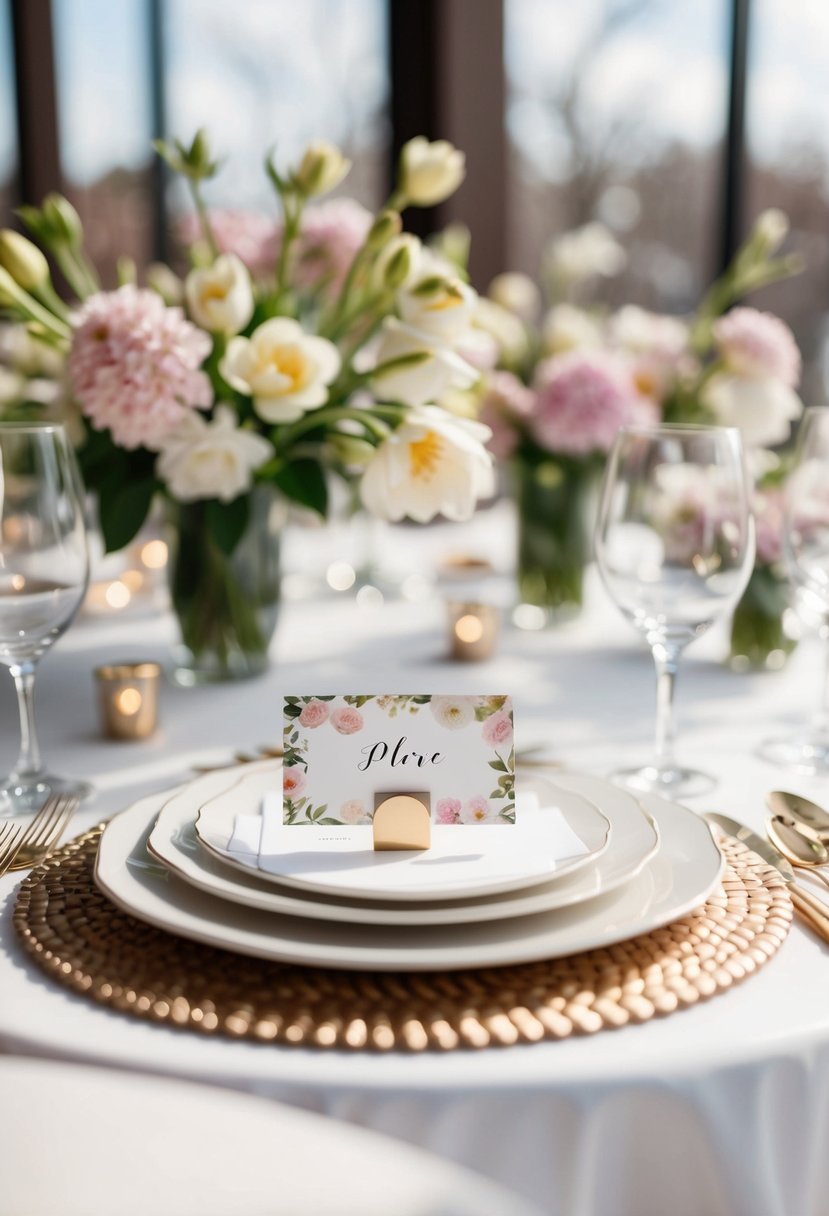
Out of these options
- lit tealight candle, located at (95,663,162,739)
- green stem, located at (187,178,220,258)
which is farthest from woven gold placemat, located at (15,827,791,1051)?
green stem, located at (187,178,220,258)

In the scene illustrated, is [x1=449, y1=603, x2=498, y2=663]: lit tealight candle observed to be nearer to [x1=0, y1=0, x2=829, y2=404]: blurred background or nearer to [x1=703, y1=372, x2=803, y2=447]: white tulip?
[x1=703, y1=372, x2=803, y2=447]: white tulip

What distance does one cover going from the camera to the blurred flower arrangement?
1338 millimetres

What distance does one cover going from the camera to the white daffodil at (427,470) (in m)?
0.97

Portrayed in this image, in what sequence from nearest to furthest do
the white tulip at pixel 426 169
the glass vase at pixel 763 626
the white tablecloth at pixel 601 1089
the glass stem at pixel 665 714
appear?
the white tablecloth at pixel 601 1089 < the glass stem at pixel 665 714 < the white tulip at pixel 426 169 < the glass vase at pixel 763 626

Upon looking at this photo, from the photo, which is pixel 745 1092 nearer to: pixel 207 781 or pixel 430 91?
Result: pixel 207 781

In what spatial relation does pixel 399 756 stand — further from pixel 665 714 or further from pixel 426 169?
pixel 426 169

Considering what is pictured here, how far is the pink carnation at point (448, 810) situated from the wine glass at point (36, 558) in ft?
1.12

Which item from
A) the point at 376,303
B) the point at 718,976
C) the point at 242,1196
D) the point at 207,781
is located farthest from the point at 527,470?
the point at 242,1196

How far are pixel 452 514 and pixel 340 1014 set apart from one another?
56 cm

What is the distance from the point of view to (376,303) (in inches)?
43.8

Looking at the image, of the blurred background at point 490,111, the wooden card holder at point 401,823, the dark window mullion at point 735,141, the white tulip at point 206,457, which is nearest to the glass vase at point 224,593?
the white tulip at point 206,457

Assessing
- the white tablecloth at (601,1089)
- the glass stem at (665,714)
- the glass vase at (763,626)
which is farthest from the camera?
the glass vase at (763,626)

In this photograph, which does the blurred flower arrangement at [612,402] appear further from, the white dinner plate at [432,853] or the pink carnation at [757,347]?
the white dinner plate at [432,853]

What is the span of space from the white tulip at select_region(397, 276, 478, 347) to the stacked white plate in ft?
1.69
